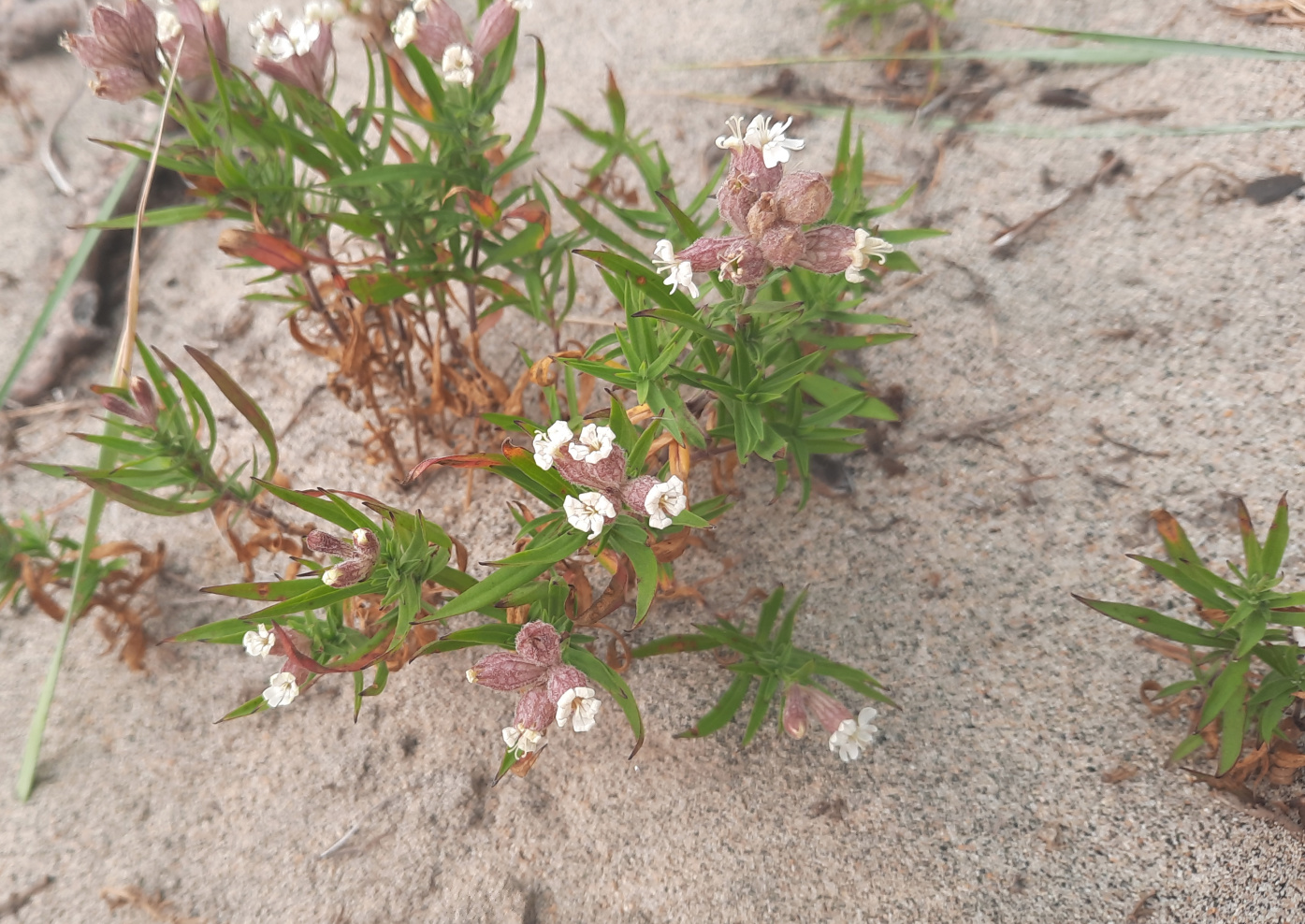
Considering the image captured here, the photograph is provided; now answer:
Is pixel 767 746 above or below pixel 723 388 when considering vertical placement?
below

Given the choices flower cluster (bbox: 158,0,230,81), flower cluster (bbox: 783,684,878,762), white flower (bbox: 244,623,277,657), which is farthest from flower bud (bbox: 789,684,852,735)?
flower cluster (bbox: 158,0,230,81)

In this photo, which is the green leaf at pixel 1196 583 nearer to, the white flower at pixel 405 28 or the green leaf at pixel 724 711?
the green leaf at pixel 724 711

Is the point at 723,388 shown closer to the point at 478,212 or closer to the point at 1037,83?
the point at 478,212

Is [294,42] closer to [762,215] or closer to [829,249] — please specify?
[762,215]

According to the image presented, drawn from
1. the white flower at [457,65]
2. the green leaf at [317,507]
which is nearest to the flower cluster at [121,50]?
the white flower at [457,65]

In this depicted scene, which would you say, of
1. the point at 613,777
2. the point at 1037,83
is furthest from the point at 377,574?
the point at 1037,83

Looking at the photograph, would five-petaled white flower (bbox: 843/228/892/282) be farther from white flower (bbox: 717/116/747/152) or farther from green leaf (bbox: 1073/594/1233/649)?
green leaf (bbox: 1073/594/1233/649)
